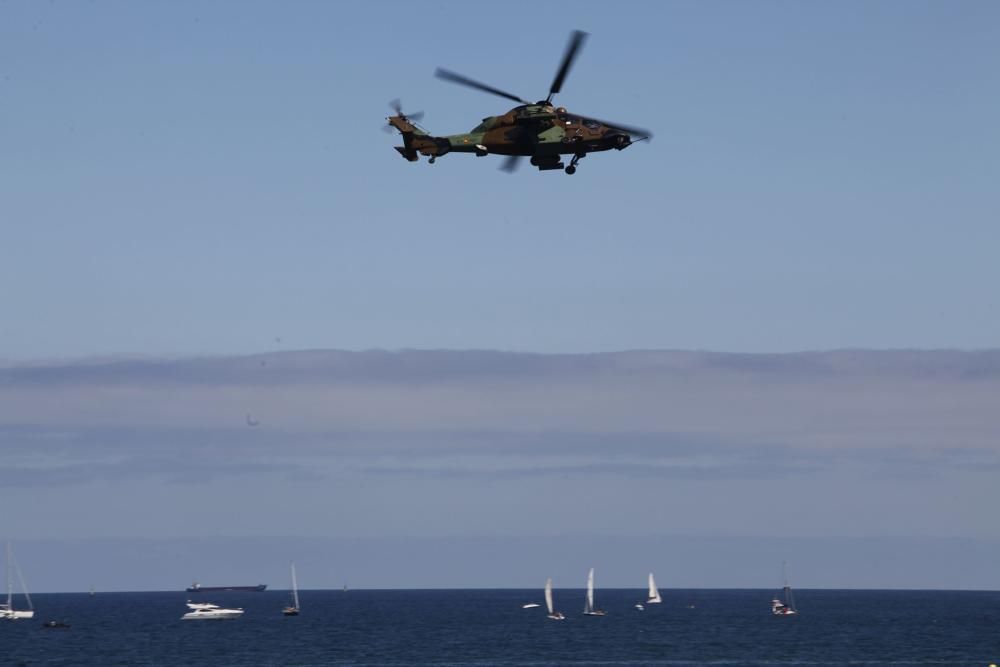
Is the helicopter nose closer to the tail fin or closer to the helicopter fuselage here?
the helicopter fuselage

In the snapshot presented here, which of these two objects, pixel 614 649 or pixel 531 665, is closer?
pixel 531 665

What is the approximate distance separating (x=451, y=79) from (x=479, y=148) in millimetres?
9303

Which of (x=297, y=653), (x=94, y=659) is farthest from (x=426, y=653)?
(x=94, y=659)

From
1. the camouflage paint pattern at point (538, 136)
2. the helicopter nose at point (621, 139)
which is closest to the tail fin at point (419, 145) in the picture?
the camouflage paint pattern at point (538, 136)

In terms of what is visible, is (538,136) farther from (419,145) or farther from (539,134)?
(419,145)

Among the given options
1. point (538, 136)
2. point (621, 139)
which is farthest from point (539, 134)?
point (621, 139)

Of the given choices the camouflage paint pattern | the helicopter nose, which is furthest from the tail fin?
the helicopter nose

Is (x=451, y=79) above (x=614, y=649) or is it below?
above

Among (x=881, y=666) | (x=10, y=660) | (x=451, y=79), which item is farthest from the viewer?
(x=10, y=660)

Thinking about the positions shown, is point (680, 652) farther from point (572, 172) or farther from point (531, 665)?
point (572, 172)

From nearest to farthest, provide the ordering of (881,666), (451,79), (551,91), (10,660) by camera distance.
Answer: (451,79)
(551,91)
(881,666)
(10,660)

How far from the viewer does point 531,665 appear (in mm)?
169250

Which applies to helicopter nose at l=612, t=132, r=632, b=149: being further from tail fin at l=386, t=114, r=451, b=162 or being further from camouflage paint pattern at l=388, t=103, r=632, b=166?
tail fin at l=386, t=114, r=451, b=162

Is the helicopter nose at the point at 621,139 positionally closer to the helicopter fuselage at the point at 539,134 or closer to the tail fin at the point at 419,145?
the helicopter fuselage at the point at 539,134
